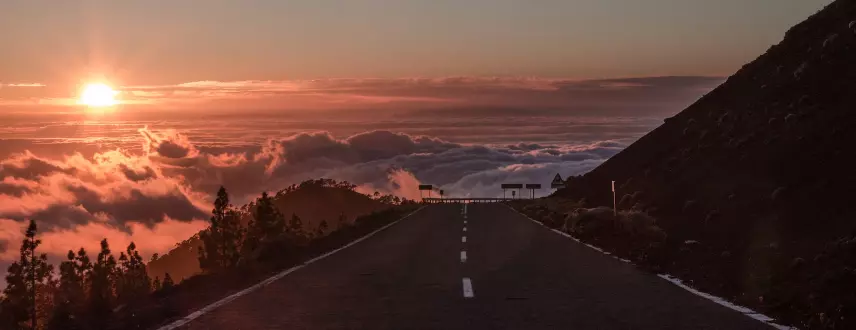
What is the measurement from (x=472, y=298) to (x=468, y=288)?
149cm

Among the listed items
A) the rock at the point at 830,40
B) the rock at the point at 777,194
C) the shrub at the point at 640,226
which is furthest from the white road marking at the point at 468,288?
the rock at the point at 830,40

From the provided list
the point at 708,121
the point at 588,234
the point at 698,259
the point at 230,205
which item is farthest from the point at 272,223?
the point at 698,259

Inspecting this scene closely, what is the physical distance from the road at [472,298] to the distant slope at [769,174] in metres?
1.67

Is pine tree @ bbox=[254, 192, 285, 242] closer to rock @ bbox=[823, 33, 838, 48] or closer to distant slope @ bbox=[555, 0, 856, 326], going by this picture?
distant slope @ bbox=[555, 0, 856, 326]

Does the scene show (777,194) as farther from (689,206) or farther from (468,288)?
(468,288)

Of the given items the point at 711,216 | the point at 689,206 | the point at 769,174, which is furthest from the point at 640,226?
the point at 769,174

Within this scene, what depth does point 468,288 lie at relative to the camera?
50.7 feet

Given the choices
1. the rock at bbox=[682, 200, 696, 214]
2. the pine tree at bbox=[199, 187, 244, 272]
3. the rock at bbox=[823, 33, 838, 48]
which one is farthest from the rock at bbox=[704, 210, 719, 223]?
the pine tree at bbox=[199, 187, 244, 272]

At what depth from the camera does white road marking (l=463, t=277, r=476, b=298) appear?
1438 centimetres

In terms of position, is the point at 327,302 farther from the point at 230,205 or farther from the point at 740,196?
the point at 230,205

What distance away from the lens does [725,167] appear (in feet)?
160

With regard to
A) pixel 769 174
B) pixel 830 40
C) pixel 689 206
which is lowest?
pixel 689 206

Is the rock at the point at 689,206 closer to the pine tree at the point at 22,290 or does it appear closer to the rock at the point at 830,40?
the rock at the point at 830,40

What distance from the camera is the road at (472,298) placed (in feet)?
37.3
